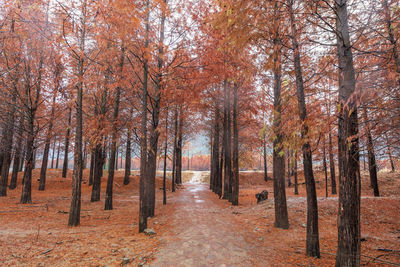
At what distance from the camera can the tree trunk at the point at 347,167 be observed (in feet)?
11.7

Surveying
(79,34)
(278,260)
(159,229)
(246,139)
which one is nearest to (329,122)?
(278,260)

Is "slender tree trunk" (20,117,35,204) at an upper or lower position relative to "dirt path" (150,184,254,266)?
upper

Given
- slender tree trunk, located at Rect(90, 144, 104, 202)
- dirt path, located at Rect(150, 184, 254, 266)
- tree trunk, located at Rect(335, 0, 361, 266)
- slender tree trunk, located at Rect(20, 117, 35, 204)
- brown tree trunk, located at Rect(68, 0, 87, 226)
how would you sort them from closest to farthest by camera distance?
tree trunk, located at Rect(335, 0, 361, 266), dirt path, located at Rect(150, 184, 254, 266), brown tree trunk, located at Rect(68, 0, 87, 226), slender tree trunk, located at Rect(20, 117, 35, 204), slender tree trunk, located at Rect(90, 144, 104, 202)

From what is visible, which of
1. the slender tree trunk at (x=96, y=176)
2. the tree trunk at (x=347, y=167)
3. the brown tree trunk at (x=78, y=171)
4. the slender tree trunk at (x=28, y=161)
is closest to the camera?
the tree trunk at (x=347, y=167)

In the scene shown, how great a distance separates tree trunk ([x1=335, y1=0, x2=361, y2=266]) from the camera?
357cm

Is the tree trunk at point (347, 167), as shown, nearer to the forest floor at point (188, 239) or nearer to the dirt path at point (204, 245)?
the forest floor at point (188, 239)

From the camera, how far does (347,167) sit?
143 inches

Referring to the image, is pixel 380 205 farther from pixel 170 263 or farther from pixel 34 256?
pixel 34 256

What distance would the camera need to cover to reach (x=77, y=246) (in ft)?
17.5

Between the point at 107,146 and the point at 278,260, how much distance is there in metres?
12.2

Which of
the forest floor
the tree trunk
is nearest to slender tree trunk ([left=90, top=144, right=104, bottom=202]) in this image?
the forest floor

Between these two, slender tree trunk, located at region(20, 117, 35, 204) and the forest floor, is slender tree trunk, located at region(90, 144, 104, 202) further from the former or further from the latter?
the forest floor

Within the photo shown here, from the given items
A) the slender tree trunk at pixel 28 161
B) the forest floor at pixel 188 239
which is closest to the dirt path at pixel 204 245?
the forest floor at pixel 188 239

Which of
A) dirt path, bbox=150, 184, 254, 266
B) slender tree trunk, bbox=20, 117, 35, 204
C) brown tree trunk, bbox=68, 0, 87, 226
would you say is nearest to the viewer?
dirt path, bbox=150, 184, 254, 266
